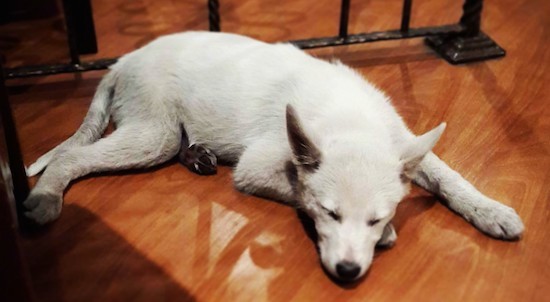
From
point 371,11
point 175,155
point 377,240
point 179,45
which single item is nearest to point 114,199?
point 175,155

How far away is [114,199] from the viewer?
1971 millimetres

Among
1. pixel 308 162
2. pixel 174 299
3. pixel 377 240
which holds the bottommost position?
pixel 174 299

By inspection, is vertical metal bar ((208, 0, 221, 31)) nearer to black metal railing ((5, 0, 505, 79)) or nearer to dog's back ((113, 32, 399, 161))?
black metal railing ((5, 0, 505, 79))

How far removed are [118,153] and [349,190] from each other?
736 millimetres

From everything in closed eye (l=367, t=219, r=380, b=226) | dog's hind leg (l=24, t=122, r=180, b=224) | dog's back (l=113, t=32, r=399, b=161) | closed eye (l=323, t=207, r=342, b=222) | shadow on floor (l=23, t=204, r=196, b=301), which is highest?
dog's back (l=113, t=32, r=399, b=161)

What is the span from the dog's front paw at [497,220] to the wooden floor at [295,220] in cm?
3

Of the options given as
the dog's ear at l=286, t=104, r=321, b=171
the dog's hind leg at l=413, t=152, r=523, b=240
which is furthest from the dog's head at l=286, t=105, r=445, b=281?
the dog's hind leg at l=413, t=152, r=523, b=240

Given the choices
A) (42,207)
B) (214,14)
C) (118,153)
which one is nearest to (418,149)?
(118,153)

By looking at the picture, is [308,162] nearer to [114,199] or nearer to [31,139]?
[114,199]

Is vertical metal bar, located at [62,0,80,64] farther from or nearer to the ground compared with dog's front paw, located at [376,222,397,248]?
farther from the ground

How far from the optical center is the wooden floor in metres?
1.69

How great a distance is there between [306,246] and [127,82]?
2.53 feet

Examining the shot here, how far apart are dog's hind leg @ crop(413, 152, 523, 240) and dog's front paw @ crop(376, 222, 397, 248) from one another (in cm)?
24

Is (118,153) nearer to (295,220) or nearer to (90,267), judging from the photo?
(90,267)
